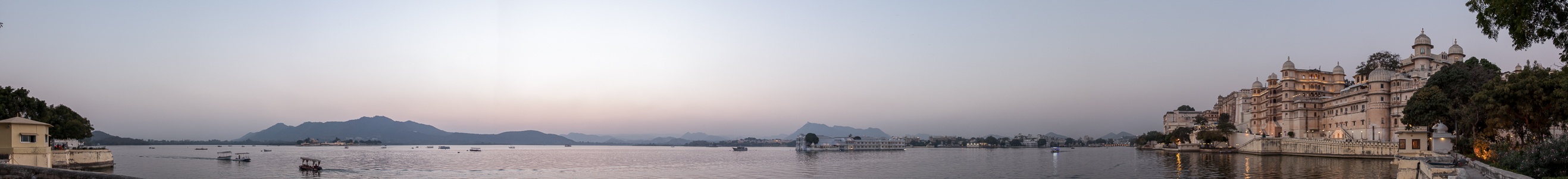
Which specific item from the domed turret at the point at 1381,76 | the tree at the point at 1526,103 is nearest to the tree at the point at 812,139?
the domed turret at the point at 1381,76

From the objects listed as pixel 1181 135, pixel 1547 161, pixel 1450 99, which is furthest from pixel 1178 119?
pixel 1547 161

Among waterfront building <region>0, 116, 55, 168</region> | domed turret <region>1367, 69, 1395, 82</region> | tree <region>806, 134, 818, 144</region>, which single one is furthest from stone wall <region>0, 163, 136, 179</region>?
tree <region>806, 134, 818, 144</region>

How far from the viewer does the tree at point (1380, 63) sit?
9894 centimetres

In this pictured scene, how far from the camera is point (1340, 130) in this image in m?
83.7

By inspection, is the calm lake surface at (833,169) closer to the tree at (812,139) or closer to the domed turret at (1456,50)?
the domed turret at (1456,50)

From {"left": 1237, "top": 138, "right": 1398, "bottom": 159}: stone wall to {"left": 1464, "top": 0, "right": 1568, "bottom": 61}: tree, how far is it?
55155 mm

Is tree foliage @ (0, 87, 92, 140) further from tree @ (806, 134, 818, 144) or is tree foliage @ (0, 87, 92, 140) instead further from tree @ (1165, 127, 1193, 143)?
tree @ (806, 134, 818, 144)

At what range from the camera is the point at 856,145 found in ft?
559

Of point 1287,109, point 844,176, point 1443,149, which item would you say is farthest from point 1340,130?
point 844,176

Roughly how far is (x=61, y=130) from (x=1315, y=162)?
242 ft

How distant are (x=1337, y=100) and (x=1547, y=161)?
74.7 m

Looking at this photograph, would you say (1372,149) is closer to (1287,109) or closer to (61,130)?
(1287,109)

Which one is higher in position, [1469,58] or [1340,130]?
[1469,58]

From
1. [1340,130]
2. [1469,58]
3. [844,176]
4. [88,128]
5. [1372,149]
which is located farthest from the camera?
[1340,130]
